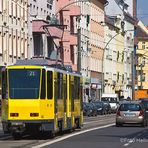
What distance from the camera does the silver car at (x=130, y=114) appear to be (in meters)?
46.1

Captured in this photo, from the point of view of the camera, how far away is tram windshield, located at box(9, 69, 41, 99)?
31375 mm

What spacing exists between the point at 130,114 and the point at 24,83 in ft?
51.1

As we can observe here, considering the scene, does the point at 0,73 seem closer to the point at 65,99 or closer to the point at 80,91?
the point at 65,99

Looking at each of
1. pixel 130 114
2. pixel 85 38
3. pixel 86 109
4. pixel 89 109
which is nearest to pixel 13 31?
pixel 86 109

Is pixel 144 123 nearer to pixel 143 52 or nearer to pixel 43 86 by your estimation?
pixel 43 86

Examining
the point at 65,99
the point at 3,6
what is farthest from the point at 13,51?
the point at 65,99

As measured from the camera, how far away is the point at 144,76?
172625 millimetres

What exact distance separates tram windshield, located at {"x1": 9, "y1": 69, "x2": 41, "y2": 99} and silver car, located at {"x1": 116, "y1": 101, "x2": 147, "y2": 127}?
49.9 feet

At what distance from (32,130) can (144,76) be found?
463 feet

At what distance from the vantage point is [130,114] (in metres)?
46.1

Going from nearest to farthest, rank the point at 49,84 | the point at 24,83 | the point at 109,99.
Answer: the point at 24,83 < the point at 49,84 < the point at 109,99

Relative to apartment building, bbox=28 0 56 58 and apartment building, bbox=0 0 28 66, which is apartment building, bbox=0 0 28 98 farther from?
apartment building, bbox=28 0 56 58

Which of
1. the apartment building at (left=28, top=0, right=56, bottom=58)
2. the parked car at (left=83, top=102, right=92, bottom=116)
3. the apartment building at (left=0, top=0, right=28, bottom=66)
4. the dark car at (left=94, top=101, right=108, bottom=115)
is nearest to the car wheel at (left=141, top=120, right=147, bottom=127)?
the apartment building at (left=0, top=0, right=28, bottom=66)

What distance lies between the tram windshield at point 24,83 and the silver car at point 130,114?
15199 millimetres
